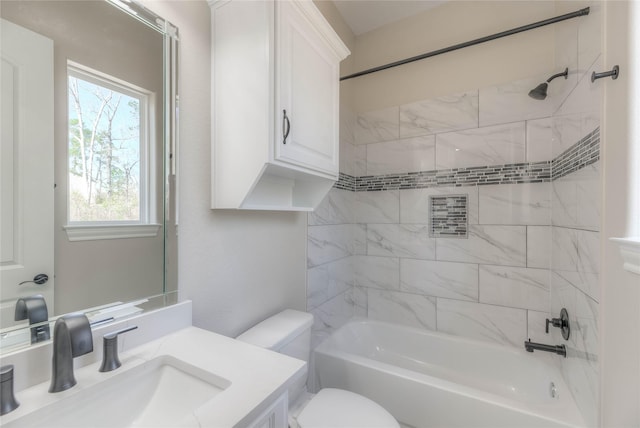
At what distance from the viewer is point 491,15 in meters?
1.89

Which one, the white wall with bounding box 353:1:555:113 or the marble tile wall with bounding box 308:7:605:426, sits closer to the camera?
the marble tile wall with bounding box 308:7:605:426

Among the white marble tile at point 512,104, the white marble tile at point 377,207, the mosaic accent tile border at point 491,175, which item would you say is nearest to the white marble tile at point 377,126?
the mosaic accent tile border at point 491,175

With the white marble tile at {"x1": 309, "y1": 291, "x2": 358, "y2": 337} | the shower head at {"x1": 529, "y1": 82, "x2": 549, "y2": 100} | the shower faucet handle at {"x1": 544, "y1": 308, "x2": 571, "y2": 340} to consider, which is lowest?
the white marble tile at {"x1": 309, "y1": 291, "x2": 358, "y2": 337}

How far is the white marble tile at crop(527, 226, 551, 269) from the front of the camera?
174 centimetres

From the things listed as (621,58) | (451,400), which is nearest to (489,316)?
(451,400)

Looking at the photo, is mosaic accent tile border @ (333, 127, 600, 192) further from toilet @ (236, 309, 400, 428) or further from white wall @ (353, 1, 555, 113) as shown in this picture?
toilet @ (236, 309, 400, 428)

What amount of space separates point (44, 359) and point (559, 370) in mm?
2316

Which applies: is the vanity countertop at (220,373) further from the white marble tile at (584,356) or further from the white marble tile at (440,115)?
the white marble tile at (440,115)

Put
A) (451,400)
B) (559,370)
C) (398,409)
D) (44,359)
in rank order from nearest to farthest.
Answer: (44,359) → (451,400) → (398,409) → (559,370)

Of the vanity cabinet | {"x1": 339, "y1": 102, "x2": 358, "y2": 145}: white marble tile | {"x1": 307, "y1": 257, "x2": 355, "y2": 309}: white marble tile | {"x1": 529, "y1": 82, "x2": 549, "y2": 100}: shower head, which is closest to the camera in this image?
the vanity cabinet

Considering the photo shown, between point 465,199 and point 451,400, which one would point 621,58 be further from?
point 451,400

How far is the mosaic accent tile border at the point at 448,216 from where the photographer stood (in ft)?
6.47

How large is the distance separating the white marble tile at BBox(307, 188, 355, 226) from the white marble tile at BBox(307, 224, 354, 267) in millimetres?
45

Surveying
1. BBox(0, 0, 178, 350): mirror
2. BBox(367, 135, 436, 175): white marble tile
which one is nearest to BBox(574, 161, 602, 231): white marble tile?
BBox(367, 135, 436, 175): white marble tile
